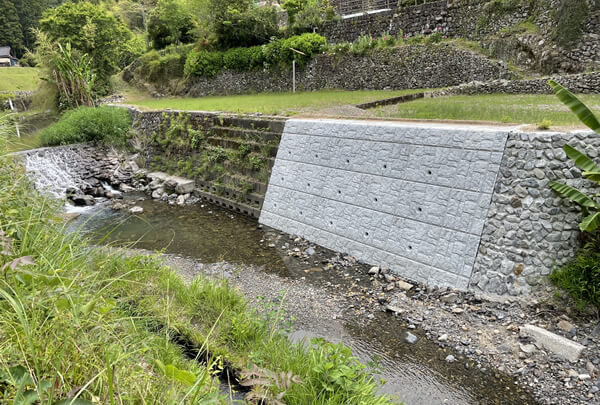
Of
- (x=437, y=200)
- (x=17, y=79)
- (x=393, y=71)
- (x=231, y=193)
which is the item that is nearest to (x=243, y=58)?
(x=393, y=71)

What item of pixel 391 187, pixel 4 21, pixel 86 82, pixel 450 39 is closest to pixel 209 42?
pixel 86 82

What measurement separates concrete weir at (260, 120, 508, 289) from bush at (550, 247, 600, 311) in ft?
4.18

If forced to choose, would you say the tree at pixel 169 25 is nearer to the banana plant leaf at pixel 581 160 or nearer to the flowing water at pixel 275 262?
the flowing water at pixel 275 262

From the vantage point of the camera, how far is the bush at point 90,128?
1495 centimetres

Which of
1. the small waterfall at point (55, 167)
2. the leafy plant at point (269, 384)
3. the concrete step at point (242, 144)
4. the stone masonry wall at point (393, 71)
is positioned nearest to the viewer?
the leafy plant at point (269, 384)

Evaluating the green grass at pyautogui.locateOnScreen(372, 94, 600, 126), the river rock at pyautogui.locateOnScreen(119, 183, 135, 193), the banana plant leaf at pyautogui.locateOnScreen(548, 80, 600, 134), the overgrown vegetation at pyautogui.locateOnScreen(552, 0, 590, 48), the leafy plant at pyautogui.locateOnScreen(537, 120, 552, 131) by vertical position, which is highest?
the overgrown vegetation at pyautogui.locateOnScreen(552, 0, 590, 48)

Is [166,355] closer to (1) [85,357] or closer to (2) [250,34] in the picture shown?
(1) [85,357]

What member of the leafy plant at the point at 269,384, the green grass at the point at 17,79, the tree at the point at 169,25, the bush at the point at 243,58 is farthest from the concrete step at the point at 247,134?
the green grass at the point at 17,79

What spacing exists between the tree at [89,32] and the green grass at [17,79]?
1045 cm

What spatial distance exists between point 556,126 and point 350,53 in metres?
12.3

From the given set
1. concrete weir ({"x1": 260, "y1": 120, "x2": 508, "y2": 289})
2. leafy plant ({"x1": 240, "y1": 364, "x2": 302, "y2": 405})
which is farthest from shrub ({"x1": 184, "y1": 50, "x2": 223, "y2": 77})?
leafy plant ({"x1": 240, "y1": 364, "x2": 302, "y2": 405})

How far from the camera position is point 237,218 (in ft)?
35.5

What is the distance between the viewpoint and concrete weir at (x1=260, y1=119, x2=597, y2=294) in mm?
5805

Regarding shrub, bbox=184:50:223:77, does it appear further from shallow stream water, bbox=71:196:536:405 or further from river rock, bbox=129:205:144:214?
shallow stream water, bbox=71:196:536:405
